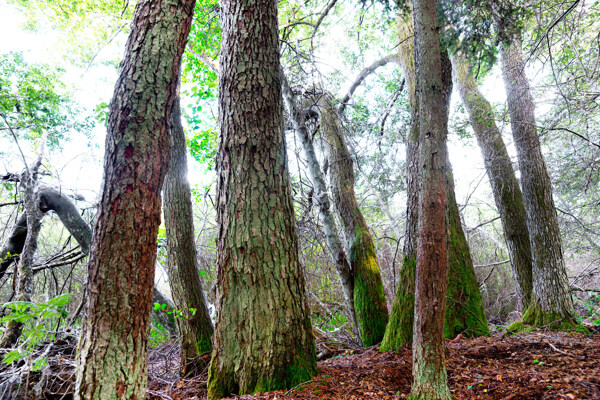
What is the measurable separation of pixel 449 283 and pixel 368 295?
1.03 metres

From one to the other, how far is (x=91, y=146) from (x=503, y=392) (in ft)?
25.2

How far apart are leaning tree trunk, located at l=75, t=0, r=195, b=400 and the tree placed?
438cm

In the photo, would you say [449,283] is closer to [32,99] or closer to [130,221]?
[130,221]

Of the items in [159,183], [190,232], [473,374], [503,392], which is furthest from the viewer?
[190,232]

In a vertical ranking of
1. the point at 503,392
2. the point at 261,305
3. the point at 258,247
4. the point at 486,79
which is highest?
the point at 486,79

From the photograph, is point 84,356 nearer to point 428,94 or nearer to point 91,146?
point 428,94

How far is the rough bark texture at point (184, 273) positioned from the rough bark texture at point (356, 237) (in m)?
2.03

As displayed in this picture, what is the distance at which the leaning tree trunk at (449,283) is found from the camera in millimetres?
Answer: 3654

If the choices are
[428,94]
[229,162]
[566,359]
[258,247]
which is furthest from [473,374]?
[229,162]

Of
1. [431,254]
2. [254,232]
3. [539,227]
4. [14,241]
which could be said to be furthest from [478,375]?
[14,241]

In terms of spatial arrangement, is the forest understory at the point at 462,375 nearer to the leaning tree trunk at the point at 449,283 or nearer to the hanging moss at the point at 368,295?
the leaning tree trunk at the point at 449,283

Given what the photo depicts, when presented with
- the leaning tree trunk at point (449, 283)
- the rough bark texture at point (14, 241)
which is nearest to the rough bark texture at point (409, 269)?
the leaning tree trunk at point (449, 283)

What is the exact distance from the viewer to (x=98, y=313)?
5.51ft

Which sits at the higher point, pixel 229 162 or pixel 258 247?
pixel 229 162
